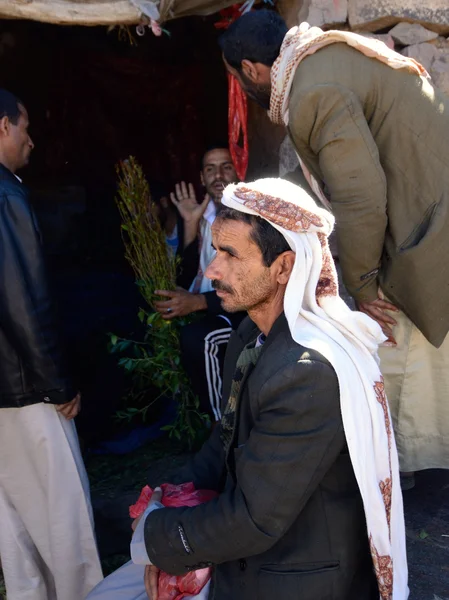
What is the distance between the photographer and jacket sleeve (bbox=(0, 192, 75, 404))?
2.65 metres

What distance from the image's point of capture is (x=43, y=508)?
287 centimetres

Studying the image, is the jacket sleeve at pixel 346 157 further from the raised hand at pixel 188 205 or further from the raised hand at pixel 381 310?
the raised hand at pixel 188 205

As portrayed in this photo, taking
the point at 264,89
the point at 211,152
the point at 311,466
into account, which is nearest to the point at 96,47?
the point at 211,152

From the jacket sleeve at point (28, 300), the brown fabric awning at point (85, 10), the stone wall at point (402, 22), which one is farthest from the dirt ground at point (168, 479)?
the brown fabric awning at point (85, 10)

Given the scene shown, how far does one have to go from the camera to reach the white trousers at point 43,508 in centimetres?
279

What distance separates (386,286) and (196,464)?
41.4 inches

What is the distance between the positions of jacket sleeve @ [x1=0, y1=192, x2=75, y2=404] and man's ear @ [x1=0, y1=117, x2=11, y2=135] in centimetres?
32

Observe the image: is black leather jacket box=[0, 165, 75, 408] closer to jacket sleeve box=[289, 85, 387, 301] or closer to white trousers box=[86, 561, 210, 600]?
white trousers box=[86, 561, 210, 600]

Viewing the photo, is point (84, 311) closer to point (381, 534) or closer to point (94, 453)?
point (94, 453)

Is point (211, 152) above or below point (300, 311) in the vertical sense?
above

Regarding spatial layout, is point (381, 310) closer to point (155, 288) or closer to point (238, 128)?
point (155, 288)

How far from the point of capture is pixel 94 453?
436 centimetres

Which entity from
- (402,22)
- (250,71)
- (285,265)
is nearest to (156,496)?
(285,265)

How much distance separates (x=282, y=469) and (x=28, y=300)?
4.37ft
